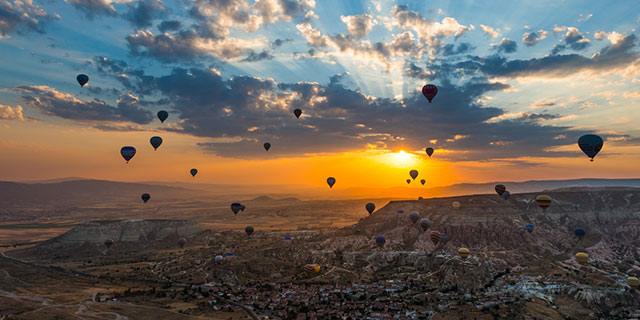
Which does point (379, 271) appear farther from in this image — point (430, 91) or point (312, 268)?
point (430, 91)

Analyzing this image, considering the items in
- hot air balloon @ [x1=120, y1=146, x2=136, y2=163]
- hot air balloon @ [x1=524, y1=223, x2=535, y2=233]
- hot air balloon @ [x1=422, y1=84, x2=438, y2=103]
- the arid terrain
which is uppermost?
hot air balloon @ [x1=422, y1=84, x2=438, y2=103]

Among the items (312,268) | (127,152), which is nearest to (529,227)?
(312,268)

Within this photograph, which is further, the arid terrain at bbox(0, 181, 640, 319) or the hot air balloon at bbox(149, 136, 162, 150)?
the hot air balloon at bbox(149, 136, 162, 150)

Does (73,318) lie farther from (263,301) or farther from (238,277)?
(238,277)

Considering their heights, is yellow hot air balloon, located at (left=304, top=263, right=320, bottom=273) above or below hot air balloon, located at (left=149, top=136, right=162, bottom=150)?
below

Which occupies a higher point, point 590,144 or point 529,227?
point 590,144

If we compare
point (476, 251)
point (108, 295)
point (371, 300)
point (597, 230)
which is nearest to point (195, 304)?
point (108, 295)

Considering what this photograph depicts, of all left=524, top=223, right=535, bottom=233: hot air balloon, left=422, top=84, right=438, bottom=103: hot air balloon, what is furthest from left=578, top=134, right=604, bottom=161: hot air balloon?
left=524, top=223, right=535, bottom=233: hot air balloon

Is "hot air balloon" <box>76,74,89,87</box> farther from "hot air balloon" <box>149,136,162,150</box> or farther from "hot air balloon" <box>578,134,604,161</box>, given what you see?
"hot air balloon" <box>578,134,604,161</box>
